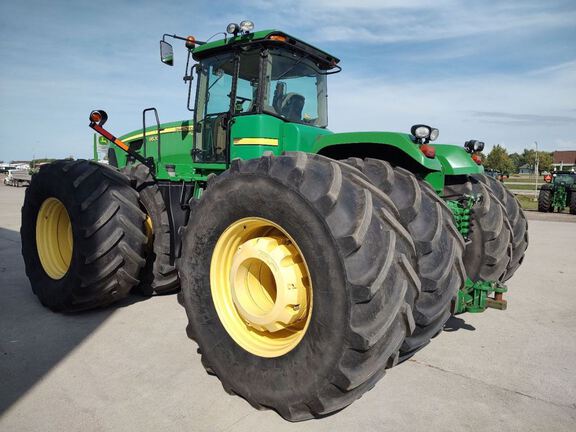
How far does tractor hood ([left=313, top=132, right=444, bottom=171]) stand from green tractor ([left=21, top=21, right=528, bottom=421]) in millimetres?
15

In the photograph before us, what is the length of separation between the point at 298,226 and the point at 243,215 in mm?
449

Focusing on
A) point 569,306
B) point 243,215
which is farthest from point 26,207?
point 569,306

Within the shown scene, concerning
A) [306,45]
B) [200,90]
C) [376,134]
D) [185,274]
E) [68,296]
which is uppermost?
[306,45]

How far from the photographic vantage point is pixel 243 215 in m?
2.54

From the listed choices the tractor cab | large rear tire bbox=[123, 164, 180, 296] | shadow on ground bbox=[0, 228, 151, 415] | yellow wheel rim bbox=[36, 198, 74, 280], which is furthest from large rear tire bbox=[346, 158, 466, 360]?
yellow wheel rim bbox=[36, 198, 74, 280]

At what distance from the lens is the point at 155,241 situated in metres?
4.09

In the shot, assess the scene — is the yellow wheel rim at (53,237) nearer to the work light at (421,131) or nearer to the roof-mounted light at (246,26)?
the roof-mounted light at (246,26)

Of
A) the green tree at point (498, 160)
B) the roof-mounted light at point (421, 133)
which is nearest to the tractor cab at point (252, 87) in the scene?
the roof-mounted light at point (421, 133)

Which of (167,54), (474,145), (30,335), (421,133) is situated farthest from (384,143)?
(30,335)

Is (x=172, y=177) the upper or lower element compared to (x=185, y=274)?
upper

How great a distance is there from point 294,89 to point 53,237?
9.47 feet

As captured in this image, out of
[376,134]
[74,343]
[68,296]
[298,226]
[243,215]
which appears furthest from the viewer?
[68,296]

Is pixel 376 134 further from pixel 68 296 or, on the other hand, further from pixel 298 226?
pixel 68 296

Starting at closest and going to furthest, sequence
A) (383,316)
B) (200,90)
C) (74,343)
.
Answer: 1. (383,316)
2. (74,343)
3. (200,90)
